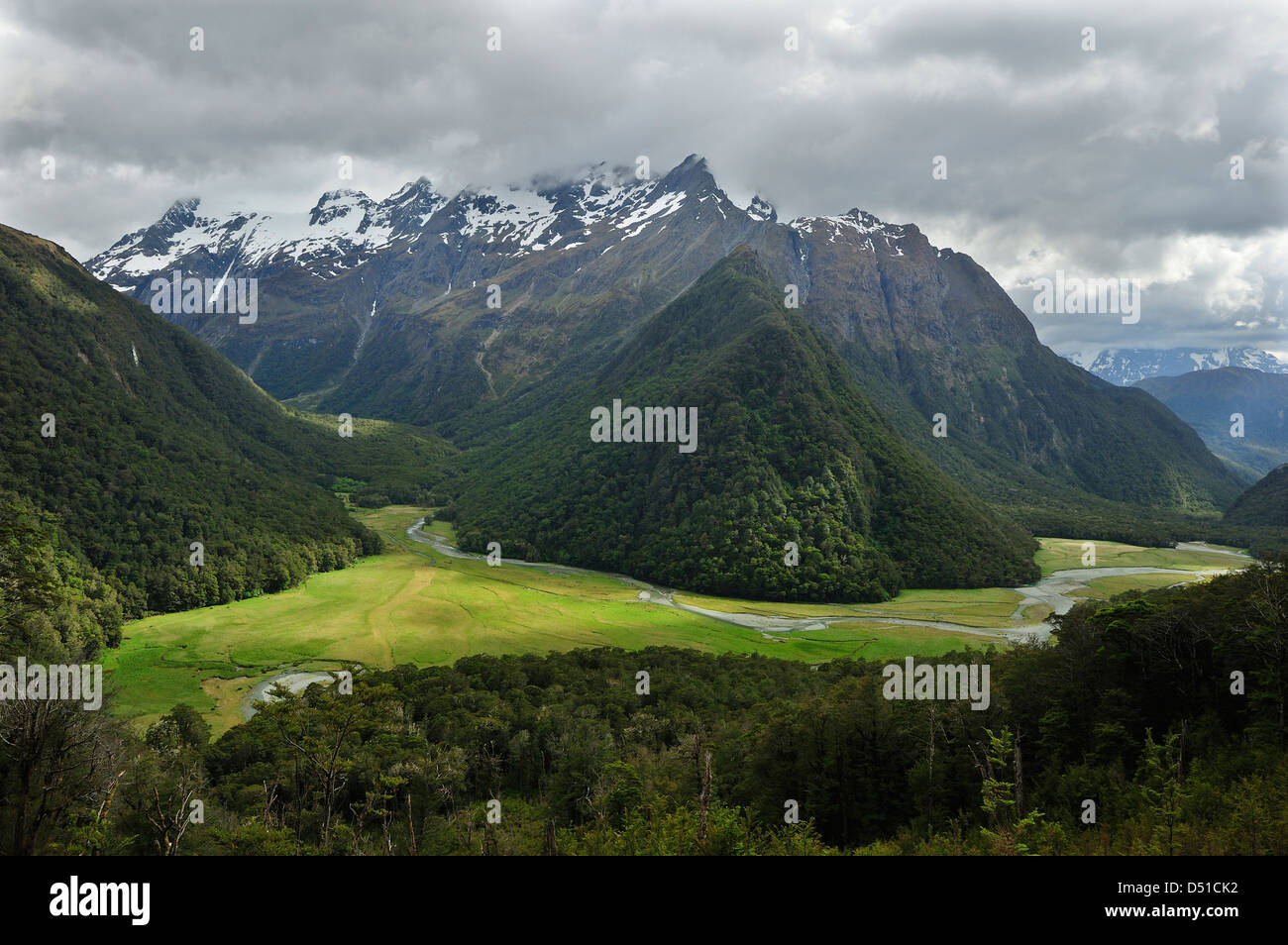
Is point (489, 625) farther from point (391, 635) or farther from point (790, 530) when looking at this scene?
point (790, 530)

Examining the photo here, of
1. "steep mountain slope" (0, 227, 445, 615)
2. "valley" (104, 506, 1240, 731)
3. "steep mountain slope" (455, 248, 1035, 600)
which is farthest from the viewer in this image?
"steep mountain slope" (455, 248, 1035, 600)

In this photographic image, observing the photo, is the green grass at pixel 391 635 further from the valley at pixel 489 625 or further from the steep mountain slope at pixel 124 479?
the steep mountain slope at pixel 124 479

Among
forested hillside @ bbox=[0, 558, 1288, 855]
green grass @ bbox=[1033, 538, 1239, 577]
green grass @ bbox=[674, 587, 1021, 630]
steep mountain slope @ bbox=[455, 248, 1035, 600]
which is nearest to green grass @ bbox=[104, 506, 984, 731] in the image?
green grass @ bbox=[674, 587, 1021, 630]

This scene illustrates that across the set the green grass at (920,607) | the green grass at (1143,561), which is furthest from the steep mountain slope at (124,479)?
the green grass at (1143,561)

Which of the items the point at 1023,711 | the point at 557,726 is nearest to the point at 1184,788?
the point at 1023,711

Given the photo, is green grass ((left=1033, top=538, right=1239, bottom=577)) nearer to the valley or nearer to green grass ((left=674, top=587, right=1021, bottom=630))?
the valley

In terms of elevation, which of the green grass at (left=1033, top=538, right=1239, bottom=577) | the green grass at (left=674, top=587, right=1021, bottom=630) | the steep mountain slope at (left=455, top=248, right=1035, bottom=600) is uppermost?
the steep mountain slope at (left=455, top=248, right=1035, bottom=600)

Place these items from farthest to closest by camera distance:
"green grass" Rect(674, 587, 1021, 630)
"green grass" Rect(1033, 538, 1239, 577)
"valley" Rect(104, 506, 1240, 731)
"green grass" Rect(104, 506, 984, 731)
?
"green grass" Rect(1033, 538, 1239, 577) → "green grass" Rect(674, 587, 1021, 630) → "valley" Rect(104, 506, 1240, 731) → "green grass" Rect(104, 506, 984, 731)
